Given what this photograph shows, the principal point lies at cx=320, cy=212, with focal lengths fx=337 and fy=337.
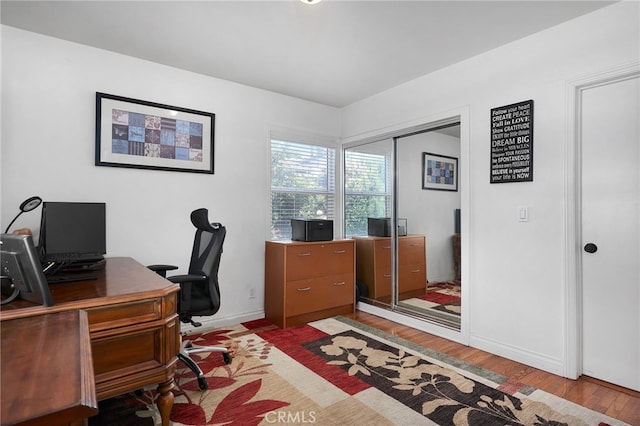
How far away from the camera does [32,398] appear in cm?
61

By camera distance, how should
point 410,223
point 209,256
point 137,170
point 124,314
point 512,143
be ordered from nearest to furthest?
1. point 124,314
2. point 209,256
3. point 512,143
4. point 137,170
5. point 410,223

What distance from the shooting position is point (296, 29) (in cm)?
253

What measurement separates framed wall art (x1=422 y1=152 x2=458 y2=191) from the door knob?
3.86 feet

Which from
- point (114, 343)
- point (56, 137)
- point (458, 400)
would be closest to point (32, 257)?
point (114, 343)

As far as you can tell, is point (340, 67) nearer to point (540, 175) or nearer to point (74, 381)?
point (540, 175)

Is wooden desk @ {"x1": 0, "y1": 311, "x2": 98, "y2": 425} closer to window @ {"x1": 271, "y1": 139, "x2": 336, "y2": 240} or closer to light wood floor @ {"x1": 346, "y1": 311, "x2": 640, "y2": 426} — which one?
light wood floor @ {"x1": 346, "y1": 311, "x2": 640, "y2": 426}

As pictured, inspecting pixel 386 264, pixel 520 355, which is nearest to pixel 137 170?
pixel 386 264

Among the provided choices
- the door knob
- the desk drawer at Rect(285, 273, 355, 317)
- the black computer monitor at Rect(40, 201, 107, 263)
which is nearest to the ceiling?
the black computer monitor at Rect(40, 201, 107, 263)

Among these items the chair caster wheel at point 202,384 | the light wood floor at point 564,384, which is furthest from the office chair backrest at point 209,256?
the light wood floor at point 564,384

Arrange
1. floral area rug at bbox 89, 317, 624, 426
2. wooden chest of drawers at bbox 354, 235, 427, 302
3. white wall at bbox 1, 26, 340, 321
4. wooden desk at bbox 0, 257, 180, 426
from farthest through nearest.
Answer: wooden chest of drawers at bbox 354, 235, 427, 302, white wall at bbox 1, 26, 340, 321, floral area rug at bbox 89, 317, 624, 426, wooden desk at bbox 0, 257, 180, 426

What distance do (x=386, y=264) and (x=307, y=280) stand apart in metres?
1.00

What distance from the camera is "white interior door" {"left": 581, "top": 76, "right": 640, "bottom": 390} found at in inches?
86.6

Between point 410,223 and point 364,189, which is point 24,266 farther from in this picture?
point 364,189

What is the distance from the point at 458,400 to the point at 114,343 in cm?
196
